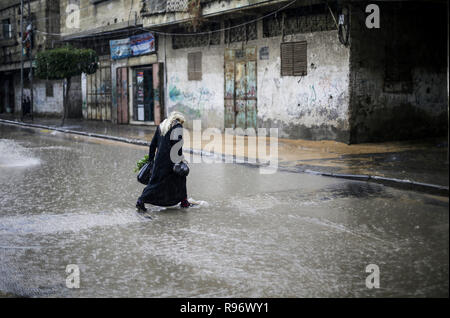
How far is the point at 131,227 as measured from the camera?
675 cm

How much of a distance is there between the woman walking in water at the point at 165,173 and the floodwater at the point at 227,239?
0.19 metres

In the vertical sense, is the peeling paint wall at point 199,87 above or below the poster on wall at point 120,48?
below

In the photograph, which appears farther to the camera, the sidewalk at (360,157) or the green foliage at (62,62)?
the green foliage at (62,62)

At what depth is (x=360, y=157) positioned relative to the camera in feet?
43.1

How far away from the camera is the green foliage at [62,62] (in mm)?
25234

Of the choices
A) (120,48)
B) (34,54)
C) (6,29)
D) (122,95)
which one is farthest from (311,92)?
(6,29)

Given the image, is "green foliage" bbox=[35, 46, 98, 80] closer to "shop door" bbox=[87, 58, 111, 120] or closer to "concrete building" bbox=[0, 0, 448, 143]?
"concrete building" bbox=[0, 0, 448, 143]

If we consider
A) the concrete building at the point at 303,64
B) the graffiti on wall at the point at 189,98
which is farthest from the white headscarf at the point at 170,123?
the graffiti on wall at the point at 189,98

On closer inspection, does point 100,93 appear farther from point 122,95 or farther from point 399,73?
point 399,73

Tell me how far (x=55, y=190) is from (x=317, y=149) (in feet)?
26.6

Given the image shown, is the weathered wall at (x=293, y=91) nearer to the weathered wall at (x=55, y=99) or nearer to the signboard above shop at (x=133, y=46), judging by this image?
the signboard above shop at (x=133, y=46)

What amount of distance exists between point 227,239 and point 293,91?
12233 millimetres

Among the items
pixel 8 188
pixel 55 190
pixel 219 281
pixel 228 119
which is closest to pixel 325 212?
pixel 219 281
